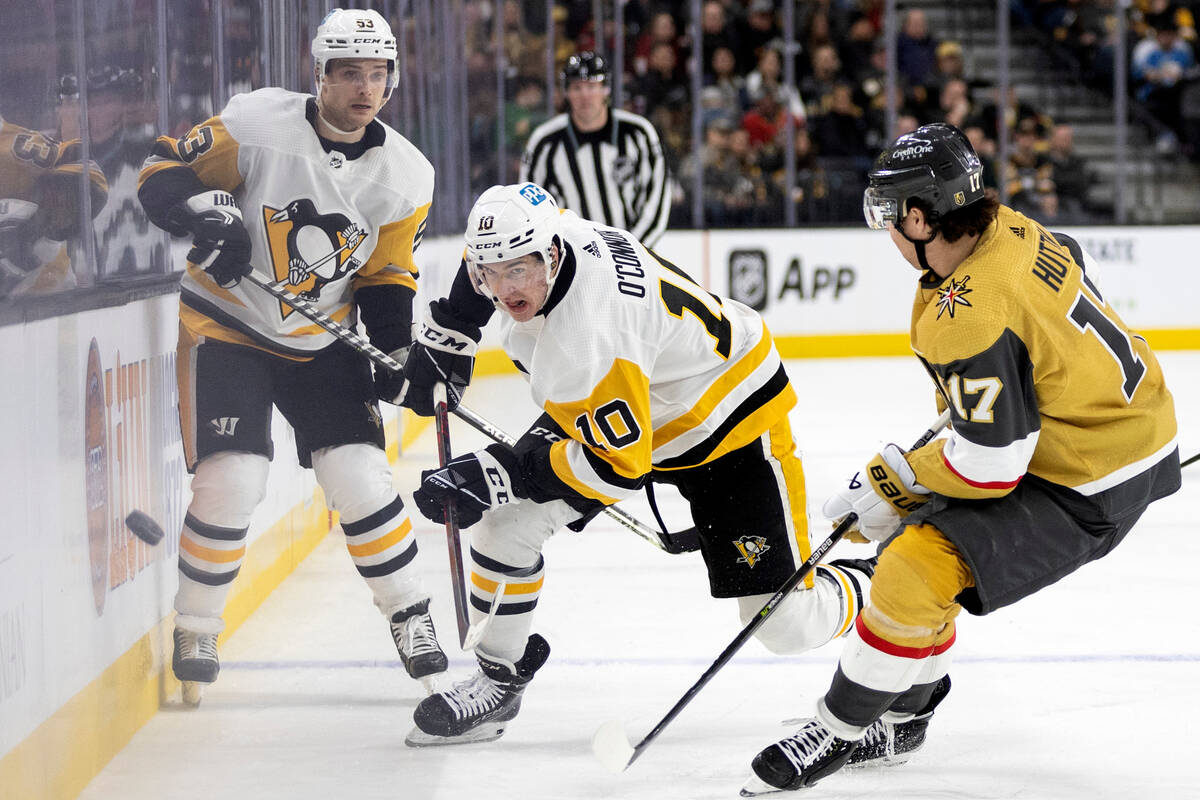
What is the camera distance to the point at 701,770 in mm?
2152

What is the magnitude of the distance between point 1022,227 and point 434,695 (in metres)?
1.15

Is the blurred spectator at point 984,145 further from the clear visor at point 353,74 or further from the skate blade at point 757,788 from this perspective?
the skate blade at point 757,788

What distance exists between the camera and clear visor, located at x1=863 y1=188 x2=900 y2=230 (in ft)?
6.42

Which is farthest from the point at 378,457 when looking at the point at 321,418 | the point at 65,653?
the point at 65,653

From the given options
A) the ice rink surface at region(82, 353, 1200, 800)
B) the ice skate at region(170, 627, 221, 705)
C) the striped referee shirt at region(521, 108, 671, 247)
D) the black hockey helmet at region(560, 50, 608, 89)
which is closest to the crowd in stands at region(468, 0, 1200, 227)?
the striped referee shirt at region(521, 108, 671, 247)

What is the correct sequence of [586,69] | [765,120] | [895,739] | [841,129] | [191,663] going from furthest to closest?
[841,129] < [765,120] < [586,69] < [191,663] < [895,739]

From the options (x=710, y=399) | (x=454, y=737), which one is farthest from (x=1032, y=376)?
(x=454, y=737)

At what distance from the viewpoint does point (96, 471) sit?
2098 millimetres

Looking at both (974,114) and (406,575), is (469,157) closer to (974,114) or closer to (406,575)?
(974,114)

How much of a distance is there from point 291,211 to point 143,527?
569mm

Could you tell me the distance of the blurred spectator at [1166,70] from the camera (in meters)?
8.90

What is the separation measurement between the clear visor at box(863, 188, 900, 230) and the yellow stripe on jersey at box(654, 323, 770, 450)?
338 mm

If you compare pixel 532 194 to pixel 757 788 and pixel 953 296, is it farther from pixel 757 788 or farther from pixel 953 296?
pixel 757 788

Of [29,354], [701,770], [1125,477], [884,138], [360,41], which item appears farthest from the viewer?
[884,138]
